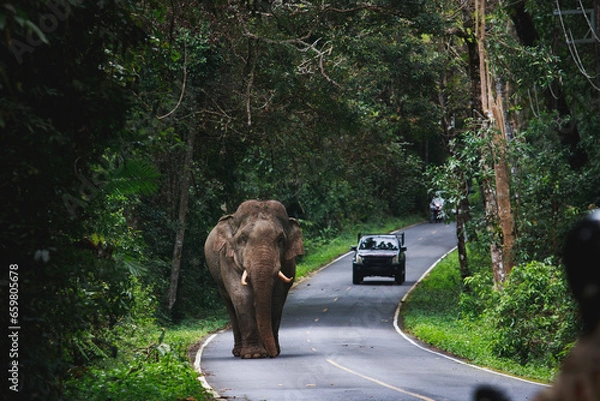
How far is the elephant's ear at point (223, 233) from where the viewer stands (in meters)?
22.1

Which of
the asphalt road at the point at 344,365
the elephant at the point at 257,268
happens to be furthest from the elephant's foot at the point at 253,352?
the asphalt road at the point at 344,365

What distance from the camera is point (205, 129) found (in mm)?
27969

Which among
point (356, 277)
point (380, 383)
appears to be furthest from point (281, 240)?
point (356, 277)

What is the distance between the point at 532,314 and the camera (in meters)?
20.1

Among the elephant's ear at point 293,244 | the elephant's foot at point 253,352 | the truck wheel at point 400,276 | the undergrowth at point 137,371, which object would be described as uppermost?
the elephant's ear at point 293,244

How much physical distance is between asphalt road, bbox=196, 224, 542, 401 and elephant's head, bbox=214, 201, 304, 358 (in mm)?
1093

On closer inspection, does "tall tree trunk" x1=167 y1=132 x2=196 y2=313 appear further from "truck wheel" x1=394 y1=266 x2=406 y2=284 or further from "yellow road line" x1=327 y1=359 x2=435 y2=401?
"truck wheel" x1=394 y1=266 x2=406 y2=284

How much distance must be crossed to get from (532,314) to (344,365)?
4.27 meters

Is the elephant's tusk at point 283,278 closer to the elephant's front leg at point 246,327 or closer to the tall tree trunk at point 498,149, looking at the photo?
the elephant's front leg at point 246,327

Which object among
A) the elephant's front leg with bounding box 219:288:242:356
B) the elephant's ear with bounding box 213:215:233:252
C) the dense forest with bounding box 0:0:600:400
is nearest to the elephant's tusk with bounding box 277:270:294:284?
the elephant's front leg with bounding box 219:288:242:356

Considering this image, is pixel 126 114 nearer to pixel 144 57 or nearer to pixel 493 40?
pixel 144 57

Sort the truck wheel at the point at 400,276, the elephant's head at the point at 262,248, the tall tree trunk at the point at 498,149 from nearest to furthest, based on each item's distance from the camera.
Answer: the elephant's head at the point at 262,248, the tall tree trunk at the point at 498,149, the truck wheel at the point at 400,276

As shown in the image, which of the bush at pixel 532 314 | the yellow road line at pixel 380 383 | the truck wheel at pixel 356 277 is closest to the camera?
the yellow road line at pixel 380 383

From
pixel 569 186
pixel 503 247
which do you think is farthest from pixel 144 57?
pixel 503 247
